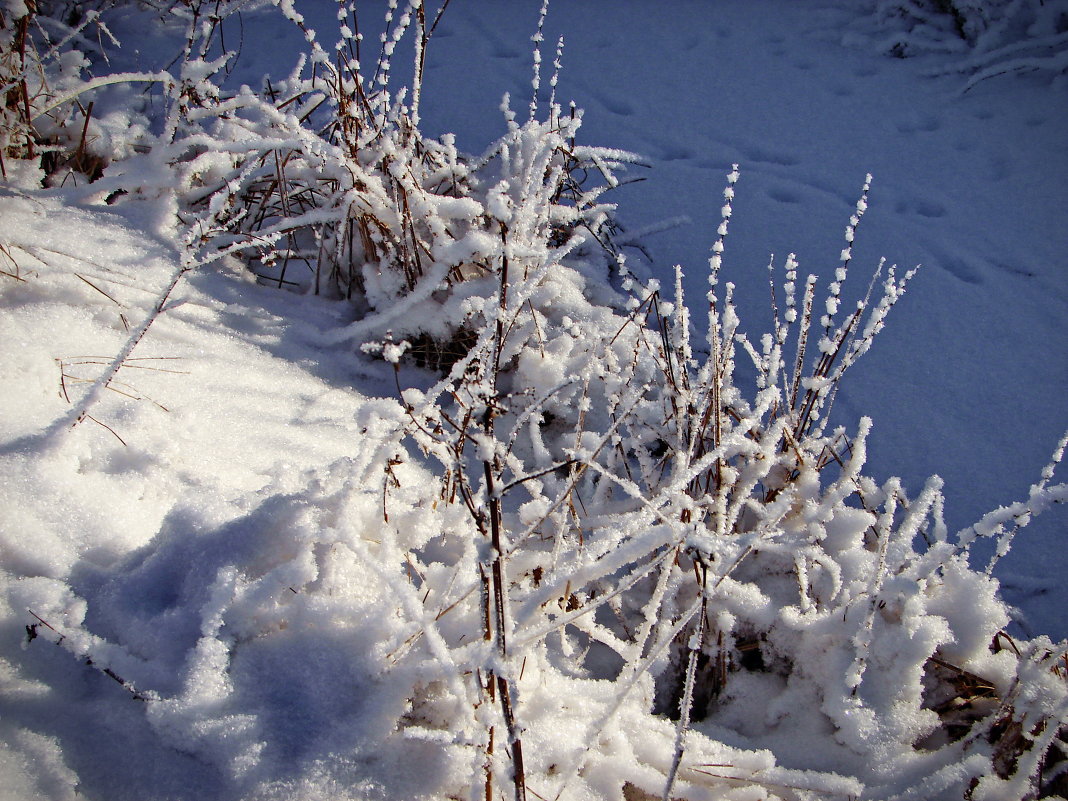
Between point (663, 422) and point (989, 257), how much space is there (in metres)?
1.28

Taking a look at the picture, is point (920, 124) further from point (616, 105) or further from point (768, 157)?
point (616, 105)

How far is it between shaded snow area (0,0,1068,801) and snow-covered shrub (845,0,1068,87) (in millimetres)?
29

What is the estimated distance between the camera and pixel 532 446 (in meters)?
1.49

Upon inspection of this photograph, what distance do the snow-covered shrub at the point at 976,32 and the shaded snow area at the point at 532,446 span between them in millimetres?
29

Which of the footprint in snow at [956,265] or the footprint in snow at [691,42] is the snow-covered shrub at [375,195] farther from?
the footprint in snow at [691,42]

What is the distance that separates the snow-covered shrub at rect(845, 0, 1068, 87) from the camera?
244cm

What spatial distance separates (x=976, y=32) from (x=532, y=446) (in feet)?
8.64

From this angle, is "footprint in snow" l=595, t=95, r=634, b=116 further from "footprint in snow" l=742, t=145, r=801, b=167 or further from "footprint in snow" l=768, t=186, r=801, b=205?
"footprint in snow" l=768, t=186, r=801, b=205

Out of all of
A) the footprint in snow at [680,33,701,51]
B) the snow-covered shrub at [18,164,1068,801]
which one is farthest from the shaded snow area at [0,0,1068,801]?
the footprint in snow at [680,33,701,51]

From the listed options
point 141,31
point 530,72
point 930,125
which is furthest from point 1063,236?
point 141,31

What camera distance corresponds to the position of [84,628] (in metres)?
0.88

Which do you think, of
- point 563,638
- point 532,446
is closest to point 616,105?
point 532,446

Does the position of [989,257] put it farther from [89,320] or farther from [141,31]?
[141,31]

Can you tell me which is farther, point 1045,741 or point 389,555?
point 389,555
